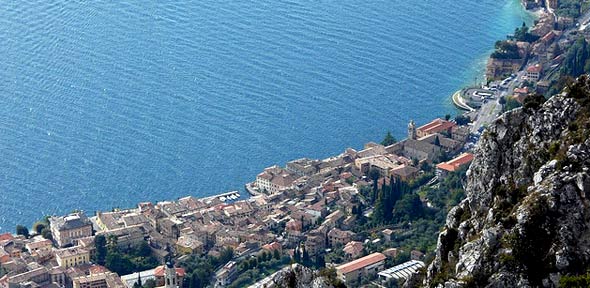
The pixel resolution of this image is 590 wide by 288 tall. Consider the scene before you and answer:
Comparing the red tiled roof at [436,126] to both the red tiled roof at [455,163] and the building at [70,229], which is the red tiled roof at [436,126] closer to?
the red tiled roof at [455,163]

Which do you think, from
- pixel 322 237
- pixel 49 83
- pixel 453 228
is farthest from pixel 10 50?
pixel 453 228

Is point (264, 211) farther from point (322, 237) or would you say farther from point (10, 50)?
point (10, 50)

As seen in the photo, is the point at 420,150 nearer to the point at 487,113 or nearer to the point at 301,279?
the point at 487,113

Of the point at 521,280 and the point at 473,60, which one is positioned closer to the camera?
the point at 521,280

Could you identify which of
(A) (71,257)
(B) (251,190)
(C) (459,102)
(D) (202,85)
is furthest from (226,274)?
(C) (459,102)

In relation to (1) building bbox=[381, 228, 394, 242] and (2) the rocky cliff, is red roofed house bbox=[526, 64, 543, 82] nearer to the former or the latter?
(1) building bbox=[381, 228, 394, 242]

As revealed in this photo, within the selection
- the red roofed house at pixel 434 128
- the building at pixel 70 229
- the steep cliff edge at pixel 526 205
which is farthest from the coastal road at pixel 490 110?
the steep cliff edge at pixel 526 205

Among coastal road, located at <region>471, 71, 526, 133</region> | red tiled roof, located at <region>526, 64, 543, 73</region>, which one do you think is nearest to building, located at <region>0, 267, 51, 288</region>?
→ coastal road, located at <region>471, 71, 526, 133</region>
